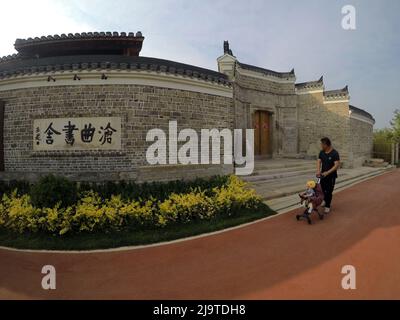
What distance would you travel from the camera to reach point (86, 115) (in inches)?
283

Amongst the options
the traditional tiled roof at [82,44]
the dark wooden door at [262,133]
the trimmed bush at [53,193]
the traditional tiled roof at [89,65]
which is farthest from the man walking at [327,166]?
the dark wooden door at [262,133]

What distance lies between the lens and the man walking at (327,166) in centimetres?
594

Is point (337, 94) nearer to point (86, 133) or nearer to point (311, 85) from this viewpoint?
point (311, 85)

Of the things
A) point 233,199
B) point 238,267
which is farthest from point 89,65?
point 238,267

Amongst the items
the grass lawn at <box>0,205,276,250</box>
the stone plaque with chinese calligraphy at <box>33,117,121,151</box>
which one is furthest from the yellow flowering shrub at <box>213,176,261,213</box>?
the stone plaque with chinese calligraphy at <box>33,117,121,151</box>

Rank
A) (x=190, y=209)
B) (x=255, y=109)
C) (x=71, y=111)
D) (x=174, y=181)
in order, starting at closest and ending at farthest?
(x=190, y=209)
(x=71, y=111)
(x=174, y=181)
(x=255, y=109)

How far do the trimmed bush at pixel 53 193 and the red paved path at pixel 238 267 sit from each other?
1.14 m

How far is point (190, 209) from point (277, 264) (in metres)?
2.53

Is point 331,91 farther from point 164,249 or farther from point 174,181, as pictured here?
point 164,249

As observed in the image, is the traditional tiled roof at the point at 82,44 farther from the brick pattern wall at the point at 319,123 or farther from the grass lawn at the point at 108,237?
the brick pattern wall at the point at 319,123

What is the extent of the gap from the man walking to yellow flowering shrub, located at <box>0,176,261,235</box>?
179 centimetres

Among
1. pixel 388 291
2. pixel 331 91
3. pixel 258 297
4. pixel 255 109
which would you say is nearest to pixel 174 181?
pixel 258 297

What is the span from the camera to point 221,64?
1207 cm

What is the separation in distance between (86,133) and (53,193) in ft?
7.33
